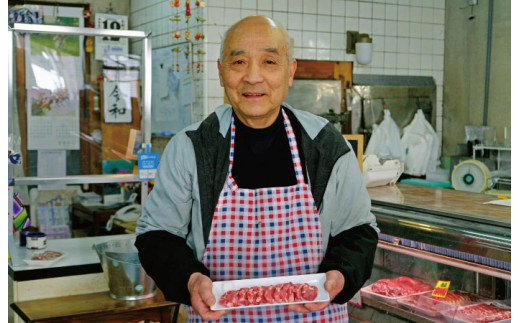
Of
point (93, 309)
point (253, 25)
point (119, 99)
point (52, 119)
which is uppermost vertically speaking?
point (253, 25)

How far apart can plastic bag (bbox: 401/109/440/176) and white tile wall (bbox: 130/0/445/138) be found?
1.45ft

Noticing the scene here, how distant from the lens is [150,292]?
3.66 meters

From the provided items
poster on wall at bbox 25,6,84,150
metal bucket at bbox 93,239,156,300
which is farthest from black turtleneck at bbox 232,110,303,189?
poster on wall at bbox 25,6,84,150

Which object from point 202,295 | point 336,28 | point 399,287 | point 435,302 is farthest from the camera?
Answer: point 336,28

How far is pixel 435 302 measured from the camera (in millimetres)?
3158

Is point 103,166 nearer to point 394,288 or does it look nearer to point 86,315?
point 86,315

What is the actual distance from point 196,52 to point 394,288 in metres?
3.43

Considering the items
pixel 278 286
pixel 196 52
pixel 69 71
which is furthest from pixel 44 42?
pixel 278 286

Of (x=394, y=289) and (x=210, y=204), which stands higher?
(x=210, y=204)

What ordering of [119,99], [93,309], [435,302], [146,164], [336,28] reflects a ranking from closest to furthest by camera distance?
[435,302] < [93,309] < [146,164] < [119,99] < [336,28]

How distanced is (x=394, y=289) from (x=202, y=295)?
176 cm

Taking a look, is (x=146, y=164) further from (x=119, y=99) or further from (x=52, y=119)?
(x=52, y=119)

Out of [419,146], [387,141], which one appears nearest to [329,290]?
[387,141]

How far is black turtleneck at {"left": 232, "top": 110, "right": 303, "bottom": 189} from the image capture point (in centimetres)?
207
